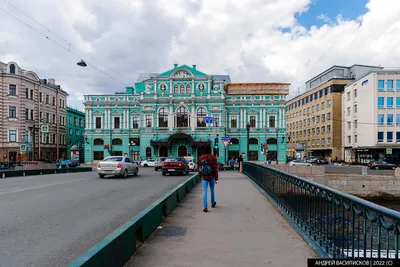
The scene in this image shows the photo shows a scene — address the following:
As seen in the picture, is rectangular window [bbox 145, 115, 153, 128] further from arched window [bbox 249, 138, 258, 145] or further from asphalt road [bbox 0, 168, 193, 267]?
asphalt road [bbox 0, 168, 193, 267]

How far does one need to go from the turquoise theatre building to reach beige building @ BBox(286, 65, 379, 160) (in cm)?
944

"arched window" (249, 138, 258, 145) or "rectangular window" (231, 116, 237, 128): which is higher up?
"rectangular window" (231, 116, 237, 128)

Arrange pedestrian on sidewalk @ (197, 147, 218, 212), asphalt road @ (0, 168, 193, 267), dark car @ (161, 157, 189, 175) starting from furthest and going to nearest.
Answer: dark car @ (161, 157, 189, 175) < pedestrian on sidewalk @ (197, 147, 218, 212) < asphalt road @ (0, 168, 193, 267)

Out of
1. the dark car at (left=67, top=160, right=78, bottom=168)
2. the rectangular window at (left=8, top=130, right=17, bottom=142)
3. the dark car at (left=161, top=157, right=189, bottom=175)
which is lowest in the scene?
the dark car at (left=67, top=160, right=78, bottom=168)

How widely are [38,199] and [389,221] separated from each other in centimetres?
1056

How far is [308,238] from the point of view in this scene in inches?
221

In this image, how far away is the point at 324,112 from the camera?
222 feet

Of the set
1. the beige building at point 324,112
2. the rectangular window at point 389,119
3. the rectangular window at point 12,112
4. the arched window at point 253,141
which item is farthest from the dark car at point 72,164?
the rectangular window at point 389,119

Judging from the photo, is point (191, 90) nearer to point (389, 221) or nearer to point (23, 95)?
point (23, 95)

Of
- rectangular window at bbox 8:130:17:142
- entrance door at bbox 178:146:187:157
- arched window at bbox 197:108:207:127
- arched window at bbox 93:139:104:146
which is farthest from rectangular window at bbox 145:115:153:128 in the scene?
rectangular window at bbox 8:130:17:142

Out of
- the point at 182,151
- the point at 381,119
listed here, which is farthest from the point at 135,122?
the point at 381,119

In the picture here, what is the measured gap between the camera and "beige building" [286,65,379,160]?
64250 mm

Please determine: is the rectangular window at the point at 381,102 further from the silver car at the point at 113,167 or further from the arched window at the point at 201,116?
the silver car at the point at 113,167

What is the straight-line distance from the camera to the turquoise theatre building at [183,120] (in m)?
51.6
